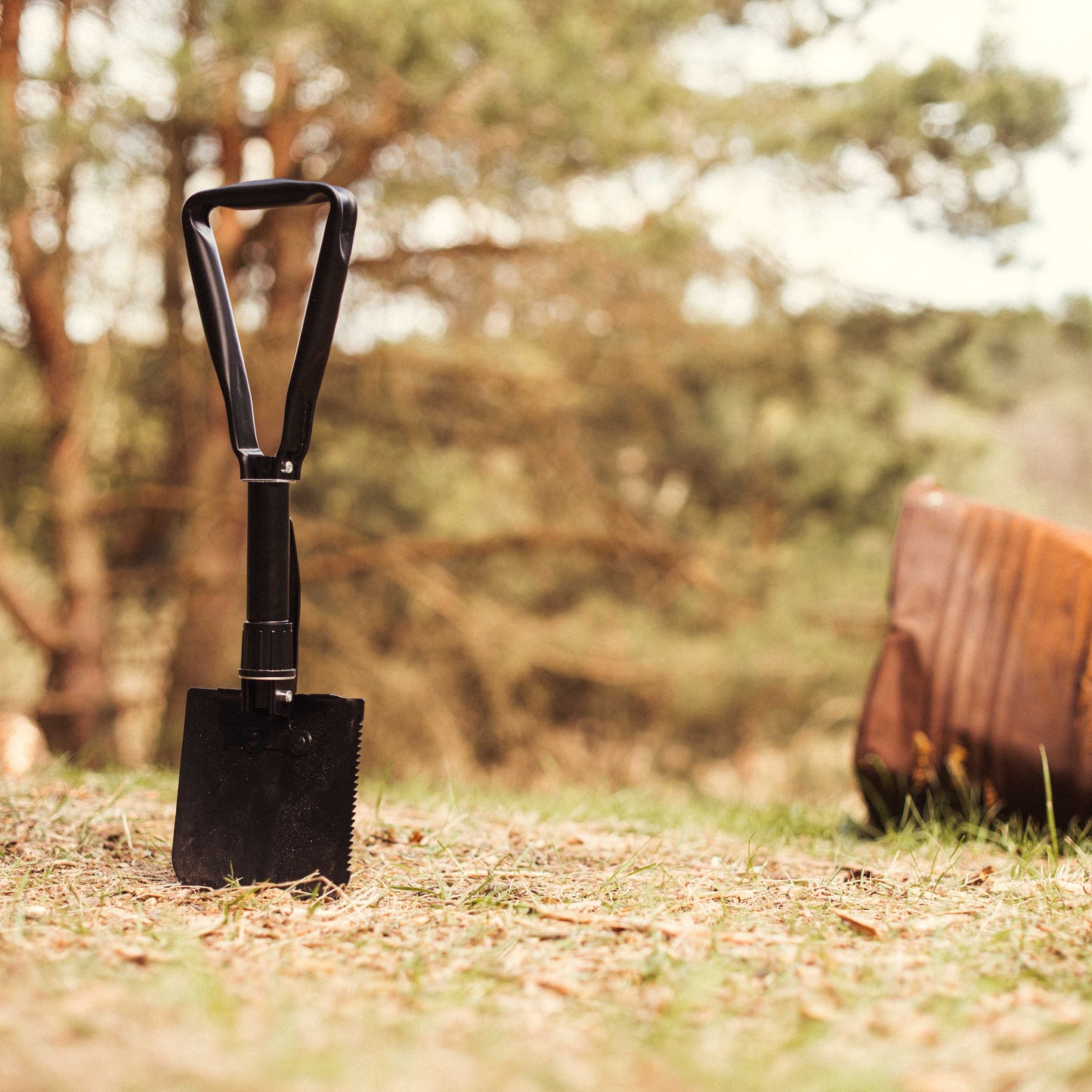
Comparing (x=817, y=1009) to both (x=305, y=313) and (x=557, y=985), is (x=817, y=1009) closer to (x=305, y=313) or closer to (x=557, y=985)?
(x=557, y=985)

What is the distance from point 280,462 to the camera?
1.92m

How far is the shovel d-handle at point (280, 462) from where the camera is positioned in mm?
1891

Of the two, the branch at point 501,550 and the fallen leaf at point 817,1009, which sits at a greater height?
the branch at point 501,550

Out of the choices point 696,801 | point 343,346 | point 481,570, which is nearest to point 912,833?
point 696,801

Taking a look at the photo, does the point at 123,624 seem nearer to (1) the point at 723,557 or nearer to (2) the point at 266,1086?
(1) the point at 723,557

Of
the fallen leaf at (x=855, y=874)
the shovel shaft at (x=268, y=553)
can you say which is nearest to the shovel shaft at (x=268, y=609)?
the shovel shaft at (x=268, y=553)

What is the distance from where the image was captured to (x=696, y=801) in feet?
12.4

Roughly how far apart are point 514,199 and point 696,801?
444cm

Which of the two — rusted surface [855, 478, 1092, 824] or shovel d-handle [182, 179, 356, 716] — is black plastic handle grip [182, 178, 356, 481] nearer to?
shovel d-handle [182, 179, 356, 716]

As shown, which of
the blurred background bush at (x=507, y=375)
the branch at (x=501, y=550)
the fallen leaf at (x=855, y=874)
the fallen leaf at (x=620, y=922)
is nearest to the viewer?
the fallen leaf at (x=620, y=922)

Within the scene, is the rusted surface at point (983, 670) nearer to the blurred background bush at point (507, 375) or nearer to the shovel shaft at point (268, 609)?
the shovel shaft at point (268, 609)

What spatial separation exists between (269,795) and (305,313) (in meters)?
0.89

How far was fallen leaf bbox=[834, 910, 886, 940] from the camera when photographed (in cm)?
159

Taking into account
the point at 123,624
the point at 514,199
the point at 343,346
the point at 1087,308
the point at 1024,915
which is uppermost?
the point at 514,199
